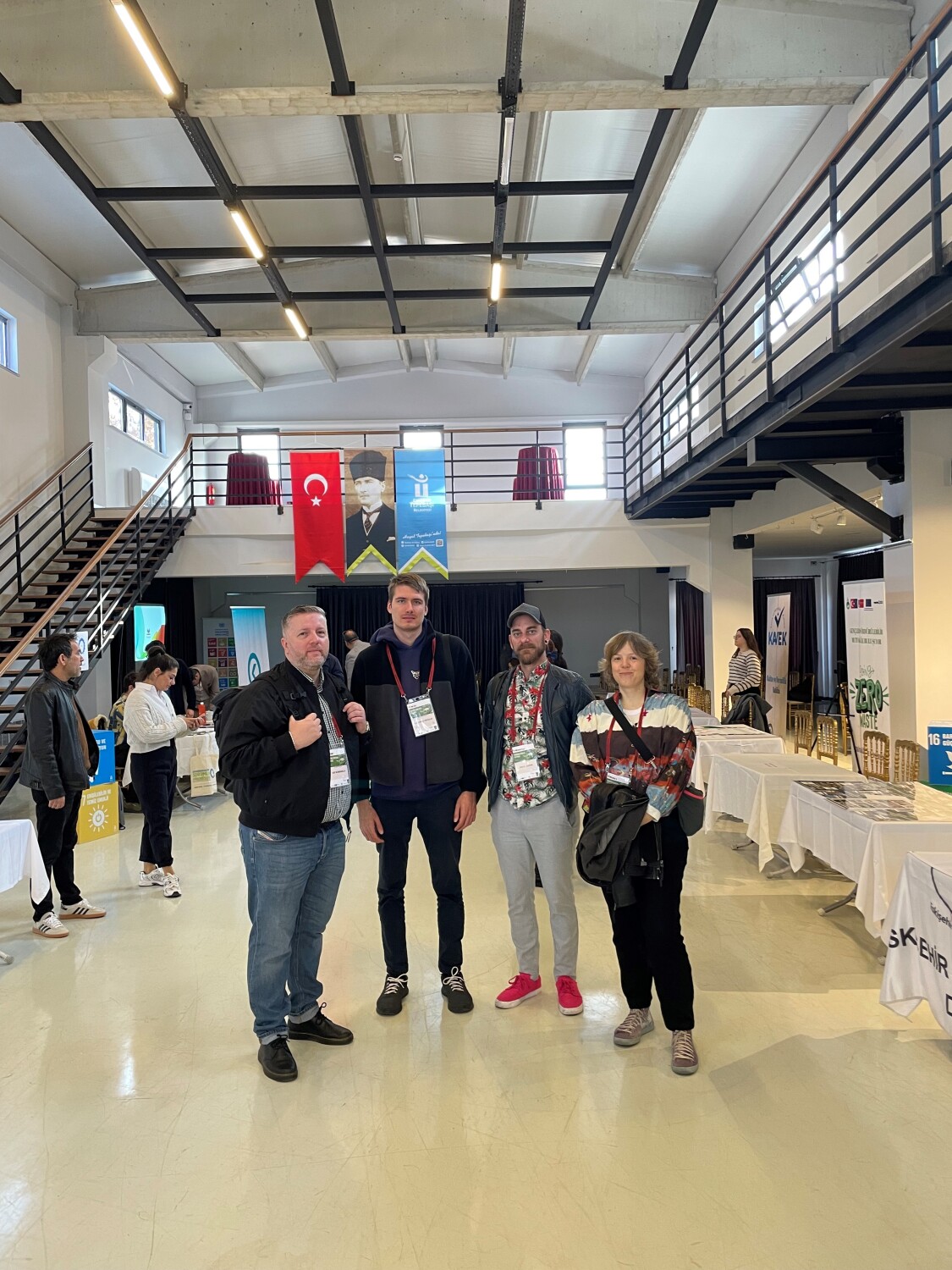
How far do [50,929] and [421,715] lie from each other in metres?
2.64

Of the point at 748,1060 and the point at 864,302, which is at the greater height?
the point at 864,302

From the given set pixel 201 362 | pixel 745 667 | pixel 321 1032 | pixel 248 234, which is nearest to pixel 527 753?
pixel 321 1032

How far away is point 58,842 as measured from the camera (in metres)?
4.37

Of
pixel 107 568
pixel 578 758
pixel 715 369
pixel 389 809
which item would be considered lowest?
pixel 389 809

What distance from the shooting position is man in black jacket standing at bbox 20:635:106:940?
A: 4.19 meters

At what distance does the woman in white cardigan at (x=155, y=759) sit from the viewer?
4859 mm

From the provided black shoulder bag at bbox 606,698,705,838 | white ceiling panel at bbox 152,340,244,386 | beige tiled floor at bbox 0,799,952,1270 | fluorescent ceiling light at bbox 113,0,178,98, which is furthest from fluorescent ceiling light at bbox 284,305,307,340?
black shoulder bag at bbox 606,698,705,838

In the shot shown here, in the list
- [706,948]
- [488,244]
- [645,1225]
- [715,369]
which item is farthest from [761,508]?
[645,1225]

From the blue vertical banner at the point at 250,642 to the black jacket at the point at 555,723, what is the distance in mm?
9894

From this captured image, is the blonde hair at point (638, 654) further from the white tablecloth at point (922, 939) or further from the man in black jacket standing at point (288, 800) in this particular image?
the white tablecloth at point (922, 939)

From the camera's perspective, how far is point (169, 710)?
5.07 meters

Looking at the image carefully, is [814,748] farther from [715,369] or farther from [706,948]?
Answer: [706,948]

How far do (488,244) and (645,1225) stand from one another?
7.10 meters

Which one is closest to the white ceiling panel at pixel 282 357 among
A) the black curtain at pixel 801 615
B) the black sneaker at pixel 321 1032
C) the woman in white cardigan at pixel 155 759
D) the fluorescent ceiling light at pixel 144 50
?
the fluorescent ceiling light at pixel 144 50
